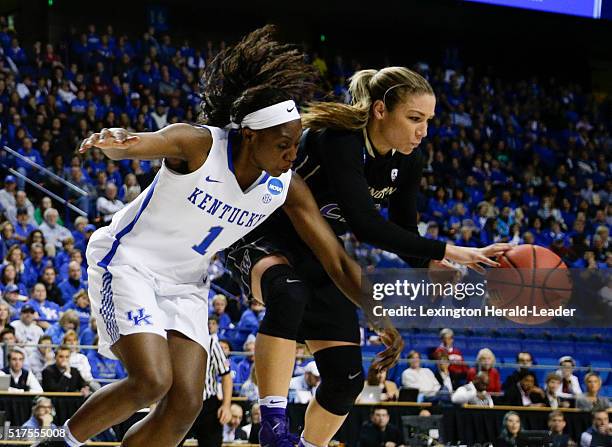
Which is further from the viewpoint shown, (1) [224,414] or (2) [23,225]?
(2) [23,225]

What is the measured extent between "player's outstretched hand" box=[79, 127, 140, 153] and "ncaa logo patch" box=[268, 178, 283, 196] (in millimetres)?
692

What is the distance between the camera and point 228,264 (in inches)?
174

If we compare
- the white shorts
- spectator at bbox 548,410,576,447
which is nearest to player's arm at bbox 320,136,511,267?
the white shorts

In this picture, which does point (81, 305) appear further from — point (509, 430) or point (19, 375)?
point (509, 430)

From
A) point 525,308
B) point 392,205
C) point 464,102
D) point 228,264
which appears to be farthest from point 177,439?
point 464,102

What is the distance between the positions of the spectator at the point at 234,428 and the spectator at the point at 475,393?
77.9 inches

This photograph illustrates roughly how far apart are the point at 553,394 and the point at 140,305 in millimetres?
6149

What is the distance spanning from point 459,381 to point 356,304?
524 cm

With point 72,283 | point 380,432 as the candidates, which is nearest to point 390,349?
point 380,432

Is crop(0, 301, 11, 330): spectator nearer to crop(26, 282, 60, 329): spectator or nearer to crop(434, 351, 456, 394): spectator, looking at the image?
crop(26, 282, 60, 329): spectator

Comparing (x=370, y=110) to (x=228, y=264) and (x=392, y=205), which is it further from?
(x=228, y=264)

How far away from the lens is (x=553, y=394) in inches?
352

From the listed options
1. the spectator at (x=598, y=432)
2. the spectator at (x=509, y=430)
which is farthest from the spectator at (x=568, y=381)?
the spectator at (x=509, y=430)

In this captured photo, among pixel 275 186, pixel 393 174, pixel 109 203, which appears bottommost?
pixel 275 186
